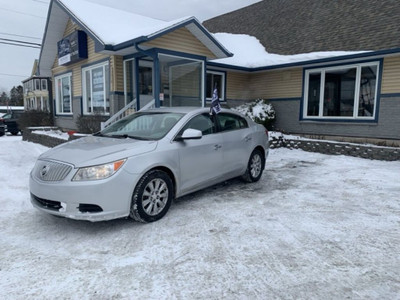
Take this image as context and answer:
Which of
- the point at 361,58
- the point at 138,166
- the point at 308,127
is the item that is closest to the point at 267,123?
the point at 308,127

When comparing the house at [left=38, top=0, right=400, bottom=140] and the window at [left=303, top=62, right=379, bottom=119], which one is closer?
the house at [left=38, top=0, right=400, bottom=140]

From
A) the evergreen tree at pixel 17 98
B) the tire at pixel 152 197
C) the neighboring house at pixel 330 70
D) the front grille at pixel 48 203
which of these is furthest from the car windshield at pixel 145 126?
the evergreen tree at pixel 17 98

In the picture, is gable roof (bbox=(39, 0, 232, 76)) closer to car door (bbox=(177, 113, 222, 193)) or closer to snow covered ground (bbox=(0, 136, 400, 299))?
car door (bbox=(177, 113, 222, 193))

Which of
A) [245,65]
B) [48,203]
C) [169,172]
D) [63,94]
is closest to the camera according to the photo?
[48,203]

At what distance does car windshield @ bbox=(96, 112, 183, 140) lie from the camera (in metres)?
4.51

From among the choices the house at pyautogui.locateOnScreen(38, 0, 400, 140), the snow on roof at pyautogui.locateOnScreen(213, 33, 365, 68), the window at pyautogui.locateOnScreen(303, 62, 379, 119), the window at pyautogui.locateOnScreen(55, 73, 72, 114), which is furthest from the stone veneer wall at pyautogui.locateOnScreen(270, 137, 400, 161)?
the window at pyautogui.locateOnScreen(55, 73, 72, 114)

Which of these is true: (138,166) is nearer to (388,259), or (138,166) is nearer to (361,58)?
(388,259)

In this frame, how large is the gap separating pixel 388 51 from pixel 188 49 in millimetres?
6120

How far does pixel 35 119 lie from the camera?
1540cm

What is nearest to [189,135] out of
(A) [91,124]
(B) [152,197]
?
(B) [152,197]

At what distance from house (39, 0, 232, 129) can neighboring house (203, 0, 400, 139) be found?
1727 mm

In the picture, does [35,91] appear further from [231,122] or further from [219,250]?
[219,250]

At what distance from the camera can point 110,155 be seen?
374 centimetres

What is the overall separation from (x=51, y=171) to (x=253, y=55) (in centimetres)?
1187
